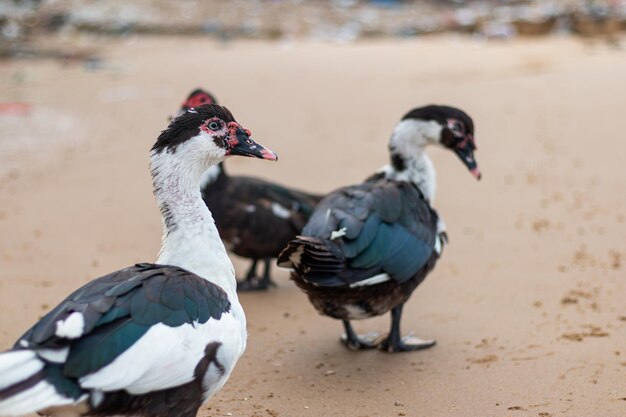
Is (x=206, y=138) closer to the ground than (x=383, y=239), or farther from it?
Result: farther from it

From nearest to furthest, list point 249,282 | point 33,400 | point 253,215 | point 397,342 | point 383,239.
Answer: point 33,400 → point 383,239 → point 397,342 → point 253,215 → point 249,282

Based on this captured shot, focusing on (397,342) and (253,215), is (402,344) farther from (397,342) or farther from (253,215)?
(253,215)

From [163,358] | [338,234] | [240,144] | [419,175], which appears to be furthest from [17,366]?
[419,175]

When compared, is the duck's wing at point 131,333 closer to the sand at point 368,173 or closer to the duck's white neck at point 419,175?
the sand at point 368,173

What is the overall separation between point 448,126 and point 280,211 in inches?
51.7

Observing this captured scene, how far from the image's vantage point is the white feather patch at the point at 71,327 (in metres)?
2.99

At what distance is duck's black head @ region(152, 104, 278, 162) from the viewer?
378 centimetres

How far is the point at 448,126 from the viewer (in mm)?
5234

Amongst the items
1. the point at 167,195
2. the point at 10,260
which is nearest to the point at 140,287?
the point at 167,195

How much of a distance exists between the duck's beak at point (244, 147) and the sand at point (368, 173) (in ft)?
3.71

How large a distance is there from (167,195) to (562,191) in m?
4.17

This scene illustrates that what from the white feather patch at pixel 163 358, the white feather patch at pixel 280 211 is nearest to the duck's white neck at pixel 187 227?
the white feather patch at pixel 163 358

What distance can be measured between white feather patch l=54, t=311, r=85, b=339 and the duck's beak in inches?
44.4

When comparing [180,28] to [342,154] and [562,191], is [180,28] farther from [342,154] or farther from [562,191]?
[562,191]
